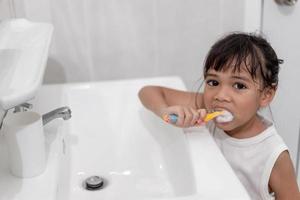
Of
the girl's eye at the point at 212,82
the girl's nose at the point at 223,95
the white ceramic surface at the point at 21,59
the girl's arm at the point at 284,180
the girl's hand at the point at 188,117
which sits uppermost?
the white ceramic surface at the point at 21,59

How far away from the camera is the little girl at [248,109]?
1.05 m

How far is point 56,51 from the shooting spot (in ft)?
4.50

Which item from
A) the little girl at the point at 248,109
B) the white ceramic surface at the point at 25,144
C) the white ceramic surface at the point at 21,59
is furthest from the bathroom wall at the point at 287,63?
the white ceramic surface at the point at 25,144

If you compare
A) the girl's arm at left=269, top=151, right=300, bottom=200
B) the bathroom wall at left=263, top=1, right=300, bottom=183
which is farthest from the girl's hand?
the bathroom wall at left=263, top=1, right=300, bottom=183

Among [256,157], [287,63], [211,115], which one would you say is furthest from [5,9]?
[287,63]

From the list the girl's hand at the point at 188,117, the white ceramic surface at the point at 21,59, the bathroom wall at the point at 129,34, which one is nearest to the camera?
the white ceramic surface at the point at 21,59

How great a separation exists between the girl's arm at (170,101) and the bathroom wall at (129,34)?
220 mm

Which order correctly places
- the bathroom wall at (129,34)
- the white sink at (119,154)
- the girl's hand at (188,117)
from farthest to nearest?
the bathroom wall at (129,34) → the girl's hand at (188,117) → the white sink at (119,154)

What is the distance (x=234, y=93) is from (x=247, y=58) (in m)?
0.08

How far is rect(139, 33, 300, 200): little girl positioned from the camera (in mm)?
1051

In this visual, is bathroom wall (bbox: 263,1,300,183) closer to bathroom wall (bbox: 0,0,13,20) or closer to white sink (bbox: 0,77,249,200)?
white sink (bbox: 0,77,249,200)

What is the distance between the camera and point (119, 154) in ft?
3.89

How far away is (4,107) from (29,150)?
0.17m

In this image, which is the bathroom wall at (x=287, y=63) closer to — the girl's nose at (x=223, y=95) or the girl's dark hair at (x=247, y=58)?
the girl's dark hair at (x=247, y=58)
